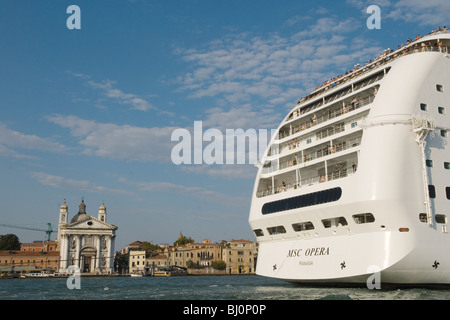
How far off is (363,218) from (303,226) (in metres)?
4.38

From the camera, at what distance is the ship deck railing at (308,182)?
80.1ft

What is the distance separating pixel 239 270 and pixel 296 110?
82.0 meters

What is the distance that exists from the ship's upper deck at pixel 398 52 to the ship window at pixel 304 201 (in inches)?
278

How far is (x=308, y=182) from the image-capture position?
26.9 m

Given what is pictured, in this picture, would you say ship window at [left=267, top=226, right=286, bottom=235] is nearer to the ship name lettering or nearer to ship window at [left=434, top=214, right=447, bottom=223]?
the ship name lettering

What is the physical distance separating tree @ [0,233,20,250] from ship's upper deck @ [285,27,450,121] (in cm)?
12788

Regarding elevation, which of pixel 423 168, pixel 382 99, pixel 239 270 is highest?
pixel 382 99

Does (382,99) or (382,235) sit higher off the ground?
(382,99)

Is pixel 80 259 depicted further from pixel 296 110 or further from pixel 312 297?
pixel 312 297

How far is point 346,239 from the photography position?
904 inches

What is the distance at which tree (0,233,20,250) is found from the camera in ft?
452

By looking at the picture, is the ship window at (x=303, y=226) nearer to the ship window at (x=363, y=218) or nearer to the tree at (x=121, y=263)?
the ship window at (x=363, y=218)

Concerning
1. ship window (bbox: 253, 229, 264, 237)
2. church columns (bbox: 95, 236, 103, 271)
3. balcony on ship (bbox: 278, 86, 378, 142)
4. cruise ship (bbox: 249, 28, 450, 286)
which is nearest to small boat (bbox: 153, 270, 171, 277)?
church columns (bbox: 95, 236, 103, 271)
